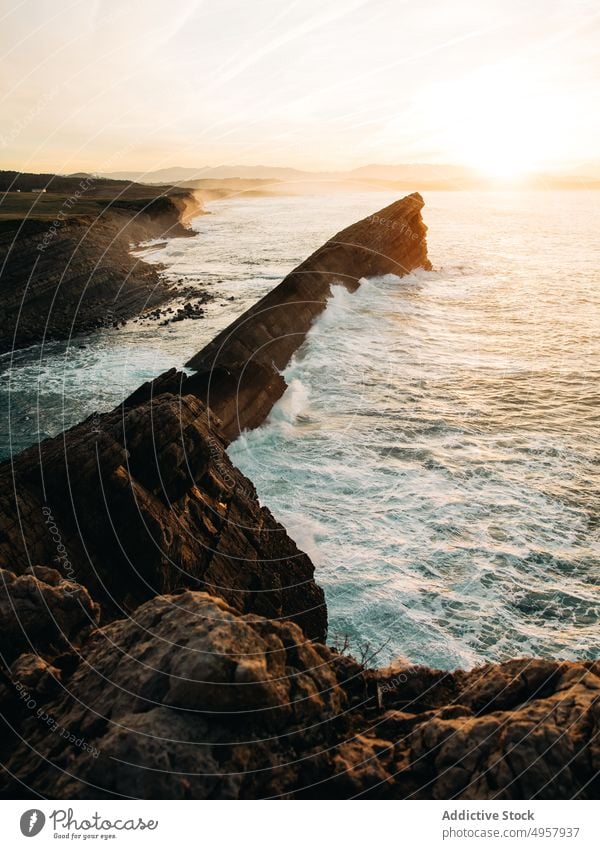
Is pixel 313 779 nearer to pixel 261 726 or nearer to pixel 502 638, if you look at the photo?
pixel 261 726

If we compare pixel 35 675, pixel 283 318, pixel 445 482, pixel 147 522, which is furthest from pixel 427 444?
pixel 35 675

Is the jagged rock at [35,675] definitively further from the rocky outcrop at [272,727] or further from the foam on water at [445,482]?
the foam on water at [445,482]

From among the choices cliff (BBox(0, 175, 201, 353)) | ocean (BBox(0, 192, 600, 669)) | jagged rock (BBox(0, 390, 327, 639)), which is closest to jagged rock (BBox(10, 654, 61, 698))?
jagged rock (BBox(0, 390, 327, 639))

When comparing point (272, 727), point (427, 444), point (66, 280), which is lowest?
point (272, 727)

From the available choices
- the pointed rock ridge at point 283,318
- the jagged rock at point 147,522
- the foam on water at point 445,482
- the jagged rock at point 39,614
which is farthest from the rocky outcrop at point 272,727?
the pointed rock ridge at point 283,318

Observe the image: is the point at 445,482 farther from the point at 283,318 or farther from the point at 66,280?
the point at 66,280

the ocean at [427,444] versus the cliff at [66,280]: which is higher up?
the cliff at [66,280]

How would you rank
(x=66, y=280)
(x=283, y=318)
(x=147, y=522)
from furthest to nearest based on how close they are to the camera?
(x=66, y=280) → (x=283, y=318) → (x=147, y=522)
